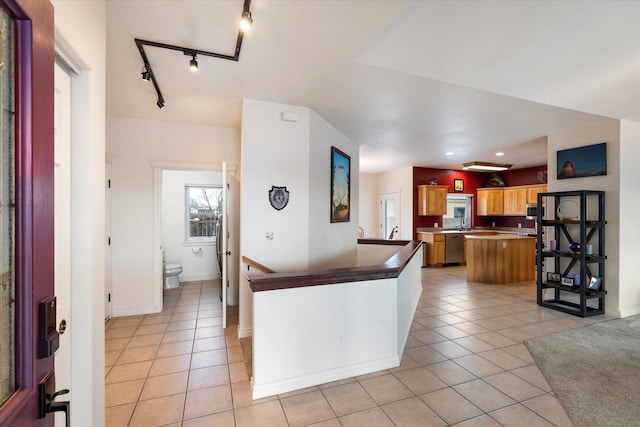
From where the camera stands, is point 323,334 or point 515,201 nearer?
point 323,334

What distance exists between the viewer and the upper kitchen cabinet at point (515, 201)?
7.41 meters

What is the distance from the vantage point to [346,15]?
1867mm

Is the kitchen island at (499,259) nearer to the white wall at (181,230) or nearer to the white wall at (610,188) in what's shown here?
the white wall at (610,188)

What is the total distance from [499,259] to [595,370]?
343cm

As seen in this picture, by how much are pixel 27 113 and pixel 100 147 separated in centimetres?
92

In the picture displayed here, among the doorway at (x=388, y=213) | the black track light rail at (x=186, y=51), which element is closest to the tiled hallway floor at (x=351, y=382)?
the black track light rail at (x=186, y=51)

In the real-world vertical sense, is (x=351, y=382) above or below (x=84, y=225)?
below

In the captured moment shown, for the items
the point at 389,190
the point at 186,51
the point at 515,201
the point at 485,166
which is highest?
the point at 186,51

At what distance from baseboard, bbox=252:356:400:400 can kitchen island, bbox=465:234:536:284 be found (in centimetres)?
405

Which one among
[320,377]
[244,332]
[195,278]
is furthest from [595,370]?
[195,278]

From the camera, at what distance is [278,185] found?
3357 millimetres

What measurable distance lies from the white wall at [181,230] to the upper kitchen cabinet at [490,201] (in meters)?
6.95

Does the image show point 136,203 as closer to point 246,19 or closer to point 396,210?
point 246,19

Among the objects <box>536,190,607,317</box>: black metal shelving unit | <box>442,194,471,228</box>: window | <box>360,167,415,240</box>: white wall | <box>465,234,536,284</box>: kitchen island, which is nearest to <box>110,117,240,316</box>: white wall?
<box>536,190,607,317</box>: black metal shelving unit
